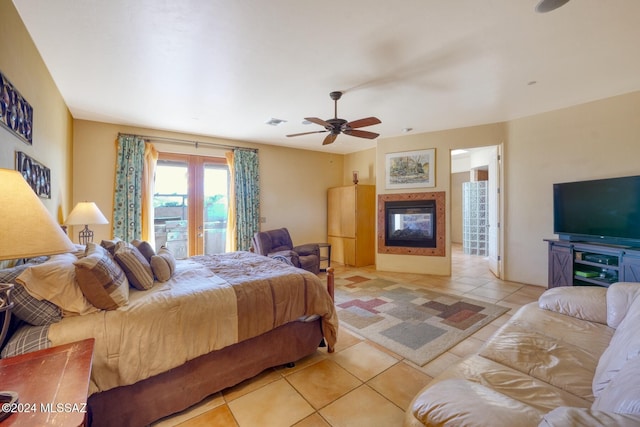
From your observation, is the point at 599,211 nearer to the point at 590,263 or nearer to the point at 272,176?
the point at 590,263

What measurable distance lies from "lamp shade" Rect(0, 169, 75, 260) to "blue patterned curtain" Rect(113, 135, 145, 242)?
3.80m

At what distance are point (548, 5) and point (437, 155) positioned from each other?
325 centimetres

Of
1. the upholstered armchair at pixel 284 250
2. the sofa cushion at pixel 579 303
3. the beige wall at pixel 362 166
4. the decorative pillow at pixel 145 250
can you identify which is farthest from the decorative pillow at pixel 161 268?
the beige wall at pixel 362 166

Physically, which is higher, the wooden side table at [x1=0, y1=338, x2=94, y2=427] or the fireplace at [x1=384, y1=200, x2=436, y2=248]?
the fireplace at [x1=384, y1=200, x2=436, y2=248]

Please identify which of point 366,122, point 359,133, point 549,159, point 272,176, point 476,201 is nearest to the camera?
point 366,122

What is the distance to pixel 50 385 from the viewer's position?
95 centimetres

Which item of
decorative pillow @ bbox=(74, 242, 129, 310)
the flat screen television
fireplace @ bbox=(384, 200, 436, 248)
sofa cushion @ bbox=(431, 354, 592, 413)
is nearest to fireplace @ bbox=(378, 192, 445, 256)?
fireplace @ bbox=(384, 200, 436, 248)

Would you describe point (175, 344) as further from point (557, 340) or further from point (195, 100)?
point (195, 100)

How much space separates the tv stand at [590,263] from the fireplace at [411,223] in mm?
1772

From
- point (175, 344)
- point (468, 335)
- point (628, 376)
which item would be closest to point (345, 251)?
point (468, 335)

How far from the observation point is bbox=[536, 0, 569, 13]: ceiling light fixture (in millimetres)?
1730

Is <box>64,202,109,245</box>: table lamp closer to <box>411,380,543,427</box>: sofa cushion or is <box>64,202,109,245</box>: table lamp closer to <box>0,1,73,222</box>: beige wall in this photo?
<box>0,1,73,222</box>: beige wall

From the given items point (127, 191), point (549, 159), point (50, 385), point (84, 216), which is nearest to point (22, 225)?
point (50, 385)

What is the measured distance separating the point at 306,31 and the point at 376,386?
2.87 meters
